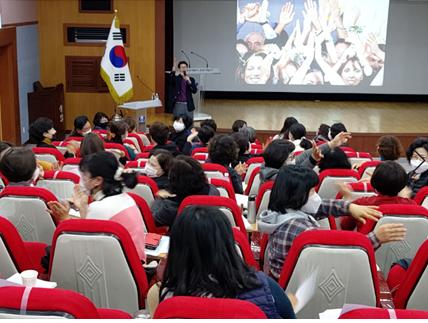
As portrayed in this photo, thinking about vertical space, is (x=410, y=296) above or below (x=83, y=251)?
below

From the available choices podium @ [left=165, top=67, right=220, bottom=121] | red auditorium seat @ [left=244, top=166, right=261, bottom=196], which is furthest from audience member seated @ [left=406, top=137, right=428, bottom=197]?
podium @ [left=165, top=67, right=220, bottom=121]

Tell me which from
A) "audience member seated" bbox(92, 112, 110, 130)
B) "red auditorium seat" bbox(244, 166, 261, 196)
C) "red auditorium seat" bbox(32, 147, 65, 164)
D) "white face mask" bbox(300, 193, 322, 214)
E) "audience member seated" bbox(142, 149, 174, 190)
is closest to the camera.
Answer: "white face mask" bbox(300, 193, 322, 214)

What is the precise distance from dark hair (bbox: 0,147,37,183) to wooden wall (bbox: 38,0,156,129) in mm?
8594

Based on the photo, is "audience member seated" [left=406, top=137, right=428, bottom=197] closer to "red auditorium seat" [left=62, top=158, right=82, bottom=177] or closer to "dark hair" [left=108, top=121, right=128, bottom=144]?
"red auditorium seat" [left=62, top=158, right=82, bottom=177]

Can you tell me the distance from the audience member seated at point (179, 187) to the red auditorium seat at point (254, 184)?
1.47 m

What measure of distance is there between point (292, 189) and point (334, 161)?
2.67m

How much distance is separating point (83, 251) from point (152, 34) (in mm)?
10086

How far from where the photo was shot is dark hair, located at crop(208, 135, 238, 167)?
17.1 ft

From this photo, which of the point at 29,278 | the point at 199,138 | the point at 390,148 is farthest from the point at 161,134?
the point at 29,278

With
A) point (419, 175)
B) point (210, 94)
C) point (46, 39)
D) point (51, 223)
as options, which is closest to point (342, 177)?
point (419, 175)

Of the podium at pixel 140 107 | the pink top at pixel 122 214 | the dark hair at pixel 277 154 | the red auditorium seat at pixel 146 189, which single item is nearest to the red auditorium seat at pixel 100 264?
the pink top at pixel 122 214

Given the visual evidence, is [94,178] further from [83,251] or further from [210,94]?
[210,94]

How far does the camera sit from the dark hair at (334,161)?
547cm

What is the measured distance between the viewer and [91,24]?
12211 millimetres
